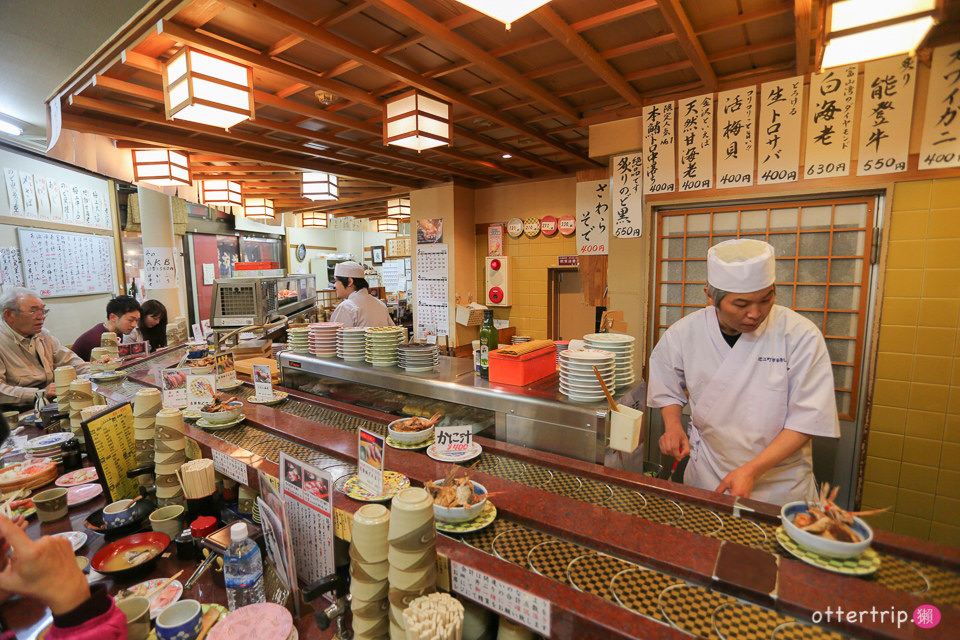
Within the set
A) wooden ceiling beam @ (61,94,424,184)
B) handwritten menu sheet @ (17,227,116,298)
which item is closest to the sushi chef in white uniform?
wooden ceiling beam @ (61,94,424,184)

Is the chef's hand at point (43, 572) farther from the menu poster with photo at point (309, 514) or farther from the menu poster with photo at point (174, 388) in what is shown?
the menu poster with photo at point (174, 388)

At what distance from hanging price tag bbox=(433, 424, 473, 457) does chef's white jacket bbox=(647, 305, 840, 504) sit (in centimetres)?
115

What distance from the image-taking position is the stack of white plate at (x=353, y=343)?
294cm

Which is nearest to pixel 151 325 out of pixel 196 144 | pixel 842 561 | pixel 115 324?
pixel 115 324

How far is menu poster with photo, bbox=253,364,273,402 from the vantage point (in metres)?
2.78

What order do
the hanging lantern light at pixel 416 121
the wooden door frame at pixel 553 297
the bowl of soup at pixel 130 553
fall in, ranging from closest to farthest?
the bowl of soup at pixel 130 553 < the hanging lantern light at pixel 416 121 < the wooden door frame at pixel 553 297

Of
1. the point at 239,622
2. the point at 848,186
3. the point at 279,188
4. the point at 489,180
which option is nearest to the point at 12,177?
the point at 279,188

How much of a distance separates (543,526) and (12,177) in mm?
7903

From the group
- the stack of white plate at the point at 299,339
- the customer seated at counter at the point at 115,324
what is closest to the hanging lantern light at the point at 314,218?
the customer seated at counter at the point at 115,324

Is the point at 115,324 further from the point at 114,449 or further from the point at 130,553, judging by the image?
the point at 130,553

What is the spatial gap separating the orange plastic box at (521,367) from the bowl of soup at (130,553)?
1611 mm

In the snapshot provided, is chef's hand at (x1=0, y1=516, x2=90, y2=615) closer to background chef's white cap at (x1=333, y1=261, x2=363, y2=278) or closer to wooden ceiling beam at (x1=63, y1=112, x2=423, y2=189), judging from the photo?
background chef's white cap at (x1=333, y1=261, x2=363, y2=278)

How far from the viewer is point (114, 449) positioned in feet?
6.65

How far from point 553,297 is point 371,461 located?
6504 millimetres
